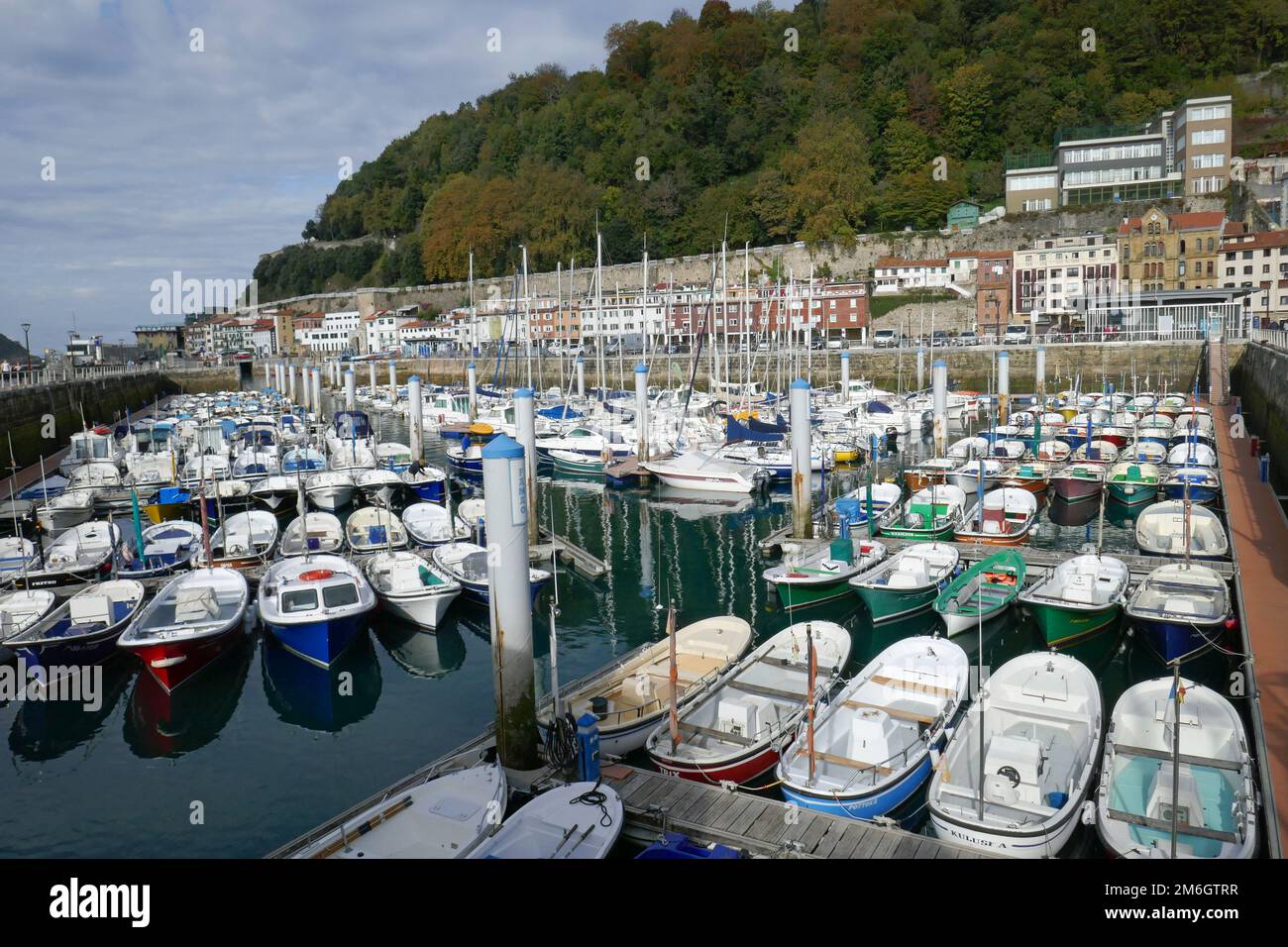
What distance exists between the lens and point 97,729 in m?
14.2

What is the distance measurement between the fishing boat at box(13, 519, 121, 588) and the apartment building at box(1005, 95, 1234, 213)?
7652 centimetres

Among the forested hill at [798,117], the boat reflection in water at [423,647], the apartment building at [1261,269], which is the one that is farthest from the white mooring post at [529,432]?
the forested hill at [798,117]

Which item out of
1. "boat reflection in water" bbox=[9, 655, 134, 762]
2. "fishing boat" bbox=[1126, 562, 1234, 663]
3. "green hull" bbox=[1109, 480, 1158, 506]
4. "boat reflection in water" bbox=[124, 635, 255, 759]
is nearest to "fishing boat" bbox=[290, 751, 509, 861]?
"boat reflection in water" bbox=[124, 635, 255, 759]

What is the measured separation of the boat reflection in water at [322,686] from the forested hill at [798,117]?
67.5 meters

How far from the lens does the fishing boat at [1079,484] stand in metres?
26.3

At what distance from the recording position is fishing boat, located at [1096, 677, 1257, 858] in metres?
8.44

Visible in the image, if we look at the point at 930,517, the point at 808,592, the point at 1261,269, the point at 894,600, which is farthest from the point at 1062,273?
the point at 894,600

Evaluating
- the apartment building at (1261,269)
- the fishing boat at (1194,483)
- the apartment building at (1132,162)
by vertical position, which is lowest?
the fishing boat at (1194,483)

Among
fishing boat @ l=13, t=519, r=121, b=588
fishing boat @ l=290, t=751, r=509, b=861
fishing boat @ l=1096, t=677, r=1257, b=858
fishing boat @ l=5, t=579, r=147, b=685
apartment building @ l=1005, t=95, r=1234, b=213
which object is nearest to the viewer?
fishing boat @ l=1096, t=677, r=1257, b=858

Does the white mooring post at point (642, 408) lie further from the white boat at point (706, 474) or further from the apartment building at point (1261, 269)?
the apartment building at point (1261, 269)

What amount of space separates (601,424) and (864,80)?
7196cm

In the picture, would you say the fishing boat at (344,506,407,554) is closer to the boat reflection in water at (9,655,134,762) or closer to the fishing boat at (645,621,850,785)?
the boat reflection in water at (9,655,134,762)
